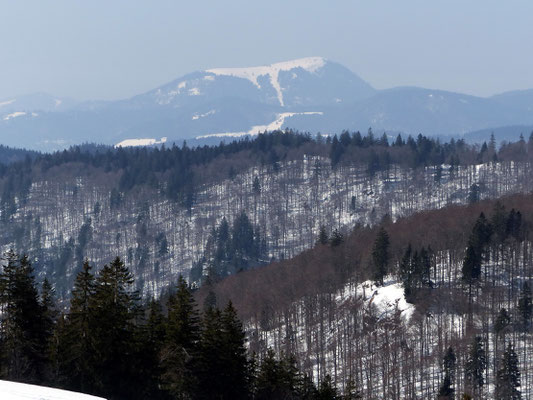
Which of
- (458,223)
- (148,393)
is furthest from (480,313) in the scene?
(148,393)

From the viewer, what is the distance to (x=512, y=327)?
90250 mm

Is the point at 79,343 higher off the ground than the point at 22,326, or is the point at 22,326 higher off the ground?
the point at 22,326

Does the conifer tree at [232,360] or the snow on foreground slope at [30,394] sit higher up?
the snow on foreground slope at [30,394]

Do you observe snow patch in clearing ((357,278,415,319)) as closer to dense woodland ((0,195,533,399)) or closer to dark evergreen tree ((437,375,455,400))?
dense woodland ((0,195,533,399))

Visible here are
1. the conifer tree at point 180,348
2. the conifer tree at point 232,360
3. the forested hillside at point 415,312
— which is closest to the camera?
the conifer tree at point 180,348

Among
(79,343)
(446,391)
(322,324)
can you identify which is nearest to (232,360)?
(79,343)

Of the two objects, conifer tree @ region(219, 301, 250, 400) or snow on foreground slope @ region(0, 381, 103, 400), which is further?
conifer tree @ region(219, 301, 250, 400)

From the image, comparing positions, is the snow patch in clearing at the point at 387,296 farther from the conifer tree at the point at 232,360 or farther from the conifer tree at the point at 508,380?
the conifer tree at the point at 232,360

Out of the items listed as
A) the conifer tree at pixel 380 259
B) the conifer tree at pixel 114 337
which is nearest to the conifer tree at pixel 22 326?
the conifer tree at pixel 114 337

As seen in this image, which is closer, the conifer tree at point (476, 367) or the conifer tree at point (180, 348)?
the conifer tree at point (180, 348)

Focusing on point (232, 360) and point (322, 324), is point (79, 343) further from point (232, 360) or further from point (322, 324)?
point (322, 324)

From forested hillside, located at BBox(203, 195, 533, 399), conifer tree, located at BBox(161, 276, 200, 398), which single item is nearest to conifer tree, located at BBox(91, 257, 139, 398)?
conifer tree, located at BBox(161, 276, 200, 398)

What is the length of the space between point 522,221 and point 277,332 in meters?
39.2

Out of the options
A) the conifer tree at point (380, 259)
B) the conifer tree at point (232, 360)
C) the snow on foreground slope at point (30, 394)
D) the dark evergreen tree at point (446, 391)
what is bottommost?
the dark evergreen tree at point (446, 391)
